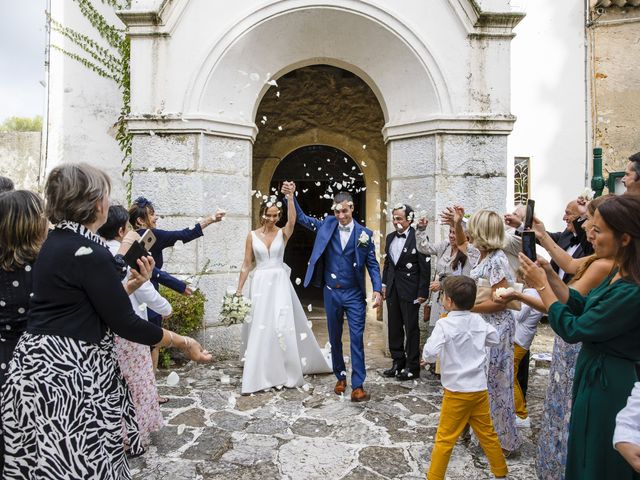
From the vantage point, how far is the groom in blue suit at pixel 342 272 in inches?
195

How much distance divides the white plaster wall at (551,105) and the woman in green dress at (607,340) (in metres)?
8.43

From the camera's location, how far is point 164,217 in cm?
625

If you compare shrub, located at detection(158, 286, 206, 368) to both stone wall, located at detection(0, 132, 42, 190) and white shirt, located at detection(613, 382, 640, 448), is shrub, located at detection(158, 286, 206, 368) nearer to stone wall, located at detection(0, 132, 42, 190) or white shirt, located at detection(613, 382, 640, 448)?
white shirt, located at detection(613, 382, 640, 448)

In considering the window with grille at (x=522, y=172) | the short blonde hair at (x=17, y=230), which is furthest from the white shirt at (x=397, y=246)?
the window with grille at (x=522, y=172)

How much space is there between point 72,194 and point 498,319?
117 inches

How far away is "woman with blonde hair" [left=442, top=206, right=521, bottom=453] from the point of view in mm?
3545

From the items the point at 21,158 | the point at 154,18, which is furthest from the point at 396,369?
the point at 21,158

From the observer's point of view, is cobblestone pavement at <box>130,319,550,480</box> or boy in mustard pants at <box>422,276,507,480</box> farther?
cobblestone pavement at <box>130,319,550,480</box>

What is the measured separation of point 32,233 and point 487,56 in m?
5.75

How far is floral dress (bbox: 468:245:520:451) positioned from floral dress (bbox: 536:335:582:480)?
44 cm

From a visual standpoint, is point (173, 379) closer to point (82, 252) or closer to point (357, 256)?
point (357, 256)

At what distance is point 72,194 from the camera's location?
2.13 metres

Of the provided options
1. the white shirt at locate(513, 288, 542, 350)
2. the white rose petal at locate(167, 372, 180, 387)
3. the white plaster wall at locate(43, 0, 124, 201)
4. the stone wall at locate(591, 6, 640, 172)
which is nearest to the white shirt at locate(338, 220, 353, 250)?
the white shirt at locate(513, 288, 542, 350)

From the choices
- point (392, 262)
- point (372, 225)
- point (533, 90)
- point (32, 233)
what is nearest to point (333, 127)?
point (372, 225)
